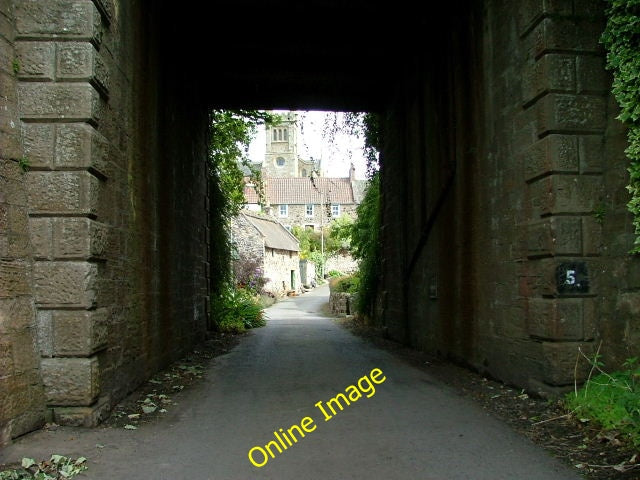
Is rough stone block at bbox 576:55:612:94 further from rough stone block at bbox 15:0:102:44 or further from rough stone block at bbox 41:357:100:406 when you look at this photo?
rough stone block at bbox 41:357:100:406

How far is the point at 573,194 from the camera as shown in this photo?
18.8 ft

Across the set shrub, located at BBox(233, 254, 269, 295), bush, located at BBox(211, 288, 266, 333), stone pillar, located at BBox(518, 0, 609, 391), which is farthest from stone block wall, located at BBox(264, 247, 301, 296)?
stone pillar, located at BBox(518, 0, 609, 391)

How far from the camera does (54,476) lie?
399cm

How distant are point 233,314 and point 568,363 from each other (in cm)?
1192

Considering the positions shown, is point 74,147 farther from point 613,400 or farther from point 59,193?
point 613,400

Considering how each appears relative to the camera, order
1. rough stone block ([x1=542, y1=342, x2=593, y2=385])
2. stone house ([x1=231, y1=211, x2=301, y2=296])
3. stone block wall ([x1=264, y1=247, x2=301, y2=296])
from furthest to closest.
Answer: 1. stone block wall ([x1=264, y1=247, x2=301, y2=296])
2. stone house ([x1=231, y1=211, x2=301, y2=296])
3. rough stone block ([x1=542, y1=342, x2=593, y2=385])

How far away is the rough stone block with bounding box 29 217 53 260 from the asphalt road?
156 centimetres

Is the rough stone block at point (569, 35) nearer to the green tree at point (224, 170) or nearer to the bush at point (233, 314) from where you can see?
the green tree at point (224, 170)

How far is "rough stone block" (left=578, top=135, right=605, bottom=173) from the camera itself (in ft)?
18.9

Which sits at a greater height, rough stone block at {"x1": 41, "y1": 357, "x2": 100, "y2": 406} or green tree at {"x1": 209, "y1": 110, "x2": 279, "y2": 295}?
green tree at {"x1": 209, "y1": 110, "x2": 279, "y2": 295}

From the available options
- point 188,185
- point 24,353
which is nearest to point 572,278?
point 24,353

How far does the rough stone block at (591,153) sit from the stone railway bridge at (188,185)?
3cm

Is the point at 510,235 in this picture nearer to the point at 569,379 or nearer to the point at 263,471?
the point at 569,379

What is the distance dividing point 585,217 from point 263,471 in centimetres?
407
